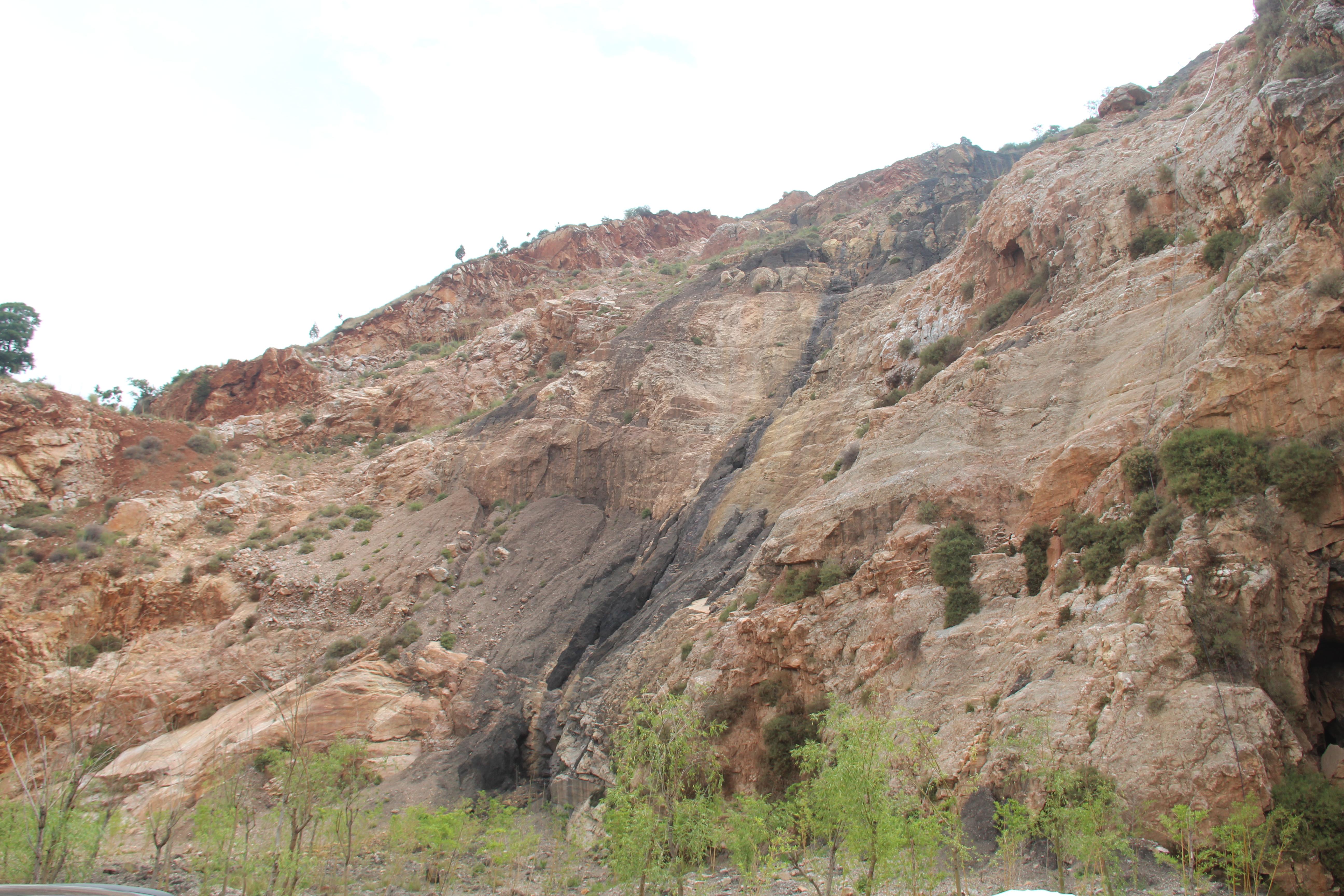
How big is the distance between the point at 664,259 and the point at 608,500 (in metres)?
46.7

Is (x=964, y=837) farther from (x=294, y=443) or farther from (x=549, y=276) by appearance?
(x=549, y=276)

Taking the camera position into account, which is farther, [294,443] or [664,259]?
[664,259]

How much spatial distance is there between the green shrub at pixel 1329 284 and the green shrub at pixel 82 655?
126 feet

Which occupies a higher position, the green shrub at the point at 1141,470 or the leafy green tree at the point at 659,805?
the green shrub at the point at 1141,470

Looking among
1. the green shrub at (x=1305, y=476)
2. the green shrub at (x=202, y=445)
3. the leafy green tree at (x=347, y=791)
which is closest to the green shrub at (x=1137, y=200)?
the green shrub at (x=1305, y=476)

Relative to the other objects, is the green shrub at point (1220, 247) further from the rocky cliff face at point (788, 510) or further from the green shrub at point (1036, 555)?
the green shrub at point (1036, 555)

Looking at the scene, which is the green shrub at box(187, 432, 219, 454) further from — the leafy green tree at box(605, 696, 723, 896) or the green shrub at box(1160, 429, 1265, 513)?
the green shrub at box(1160, 429, 1265, 513)

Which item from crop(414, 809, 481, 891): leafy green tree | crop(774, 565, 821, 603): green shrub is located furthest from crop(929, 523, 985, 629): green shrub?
crop(414, 809, 481, 891): leafy green tree

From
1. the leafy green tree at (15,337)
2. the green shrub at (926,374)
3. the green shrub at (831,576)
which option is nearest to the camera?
the green shrub at (831,576)

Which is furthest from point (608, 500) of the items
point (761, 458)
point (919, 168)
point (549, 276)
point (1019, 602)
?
point (919, 168)

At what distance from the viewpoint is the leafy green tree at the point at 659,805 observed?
1470 cm

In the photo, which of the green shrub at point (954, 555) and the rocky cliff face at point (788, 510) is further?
the green shrub at point (954, 555)

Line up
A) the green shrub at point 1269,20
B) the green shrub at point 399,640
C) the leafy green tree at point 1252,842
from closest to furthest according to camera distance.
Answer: the leafy green tree at point 1252,842 < the green shrub at point 1269,20 < the green shrub at point 399,640

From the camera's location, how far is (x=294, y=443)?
151ft
